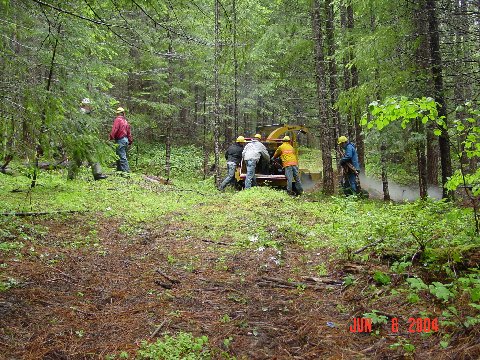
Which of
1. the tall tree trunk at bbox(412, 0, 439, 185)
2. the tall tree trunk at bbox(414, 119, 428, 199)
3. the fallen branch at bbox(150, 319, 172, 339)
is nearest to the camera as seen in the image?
the fallen branch at bbox(150, 319, 172, 339)

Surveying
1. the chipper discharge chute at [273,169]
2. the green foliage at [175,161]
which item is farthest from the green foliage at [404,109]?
the green foliage at [175,161]

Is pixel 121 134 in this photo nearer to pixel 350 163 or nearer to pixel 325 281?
pixel 350 163

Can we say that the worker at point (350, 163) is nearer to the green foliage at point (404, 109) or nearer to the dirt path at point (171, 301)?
the dirt path at point (171, 301)

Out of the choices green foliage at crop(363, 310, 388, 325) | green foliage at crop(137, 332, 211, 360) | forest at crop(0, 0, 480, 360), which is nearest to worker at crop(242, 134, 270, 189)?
forest at crop(0, 0, 480, 360)

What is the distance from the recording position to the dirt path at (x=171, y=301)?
11.6 feet

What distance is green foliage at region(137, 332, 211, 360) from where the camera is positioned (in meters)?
3.35

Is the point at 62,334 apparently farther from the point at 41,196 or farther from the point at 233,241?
the point at 41,196

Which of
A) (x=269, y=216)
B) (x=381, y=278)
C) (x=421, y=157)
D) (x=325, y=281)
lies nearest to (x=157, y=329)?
(x=325, y=281)

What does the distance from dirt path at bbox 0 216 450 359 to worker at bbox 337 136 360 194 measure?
7287mm

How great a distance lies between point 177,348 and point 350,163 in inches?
419

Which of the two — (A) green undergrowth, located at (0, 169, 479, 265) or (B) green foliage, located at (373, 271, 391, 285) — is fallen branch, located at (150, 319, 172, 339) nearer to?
(B) green foliage, located at (373, 271, 391, 285)

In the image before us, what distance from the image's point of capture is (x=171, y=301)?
4.51 m

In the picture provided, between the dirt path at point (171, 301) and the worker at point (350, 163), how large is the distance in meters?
7.29

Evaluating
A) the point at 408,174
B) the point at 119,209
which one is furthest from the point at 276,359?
the point at 408,174
